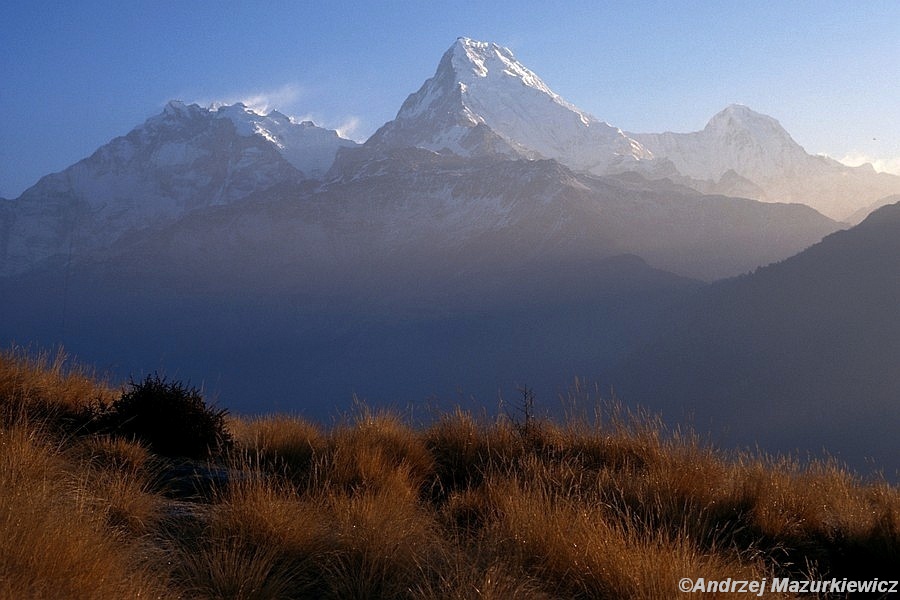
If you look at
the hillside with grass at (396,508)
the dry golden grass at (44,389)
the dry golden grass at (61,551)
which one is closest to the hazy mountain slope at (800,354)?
the hillside with grass at (396,508)

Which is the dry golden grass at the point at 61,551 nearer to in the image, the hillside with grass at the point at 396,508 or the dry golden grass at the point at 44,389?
the hillside with grass at the point at 396,508

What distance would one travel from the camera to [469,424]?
777cm

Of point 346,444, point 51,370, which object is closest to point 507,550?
point 346,444

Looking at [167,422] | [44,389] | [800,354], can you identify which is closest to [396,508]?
[167,422]

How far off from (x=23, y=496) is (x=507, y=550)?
108 inches

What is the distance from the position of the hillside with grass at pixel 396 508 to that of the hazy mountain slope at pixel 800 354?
320ft

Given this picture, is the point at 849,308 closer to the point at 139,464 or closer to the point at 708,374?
the point at 708,374

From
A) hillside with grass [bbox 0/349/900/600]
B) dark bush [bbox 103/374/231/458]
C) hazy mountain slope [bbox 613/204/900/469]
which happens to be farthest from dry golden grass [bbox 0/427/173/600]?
hazy mountain slope [bbox 613/204/900/469]

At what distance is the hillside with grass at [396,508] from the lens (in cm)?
373

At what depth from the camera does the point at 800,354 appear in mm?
135750

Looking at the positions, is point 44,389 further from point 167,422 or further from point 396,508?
point 396,508

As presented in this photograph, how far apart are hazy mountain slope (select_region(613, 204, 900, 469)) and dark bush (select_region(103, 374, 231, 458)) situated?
99334 millimetres

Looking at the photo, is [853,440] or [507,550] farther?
[853,440]

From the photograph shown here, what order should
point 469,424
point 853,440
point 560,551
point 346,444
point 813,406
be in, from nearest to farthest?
point 560,551 → point 346,444 → point 469,424 → point 853,440 → point 813,406
